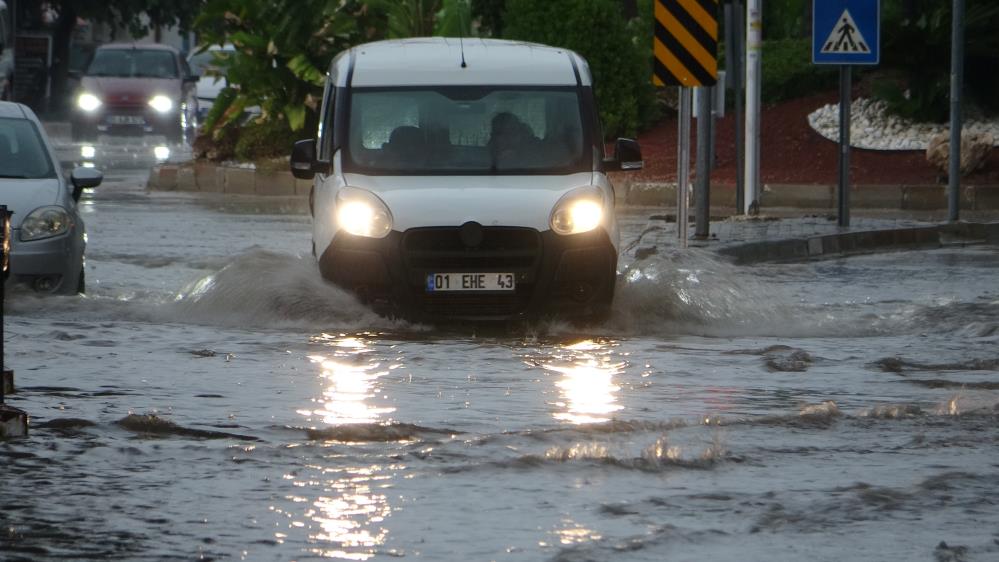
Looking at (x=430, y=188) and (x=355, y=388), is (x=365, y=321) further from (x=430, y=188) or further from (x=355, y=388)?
(x=355, y=388)

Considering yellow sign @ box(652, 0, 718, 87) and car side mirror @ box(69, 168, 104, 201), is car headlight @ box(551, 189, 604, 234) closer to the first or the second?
car side mirror @ box(69, 168, 104, 201)

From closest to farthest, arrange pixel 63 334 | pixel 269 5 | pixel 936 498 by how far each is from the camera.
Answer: pixel 936 498 → pixel 63 334 → pixel 269 5

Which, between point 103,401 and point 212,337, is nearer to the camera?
point 103,401

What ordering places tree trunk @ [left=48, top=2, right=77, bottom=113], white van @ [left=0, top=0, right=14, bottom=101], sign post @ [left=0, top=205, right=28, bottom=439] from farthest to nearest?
tree trunk @ [left=48, top=2, right=77, bottom=113]
white van @ [left=0, top=0, right=14, bottom=101]
sign post @ [left=0, top=205, right=28, bottom=439]

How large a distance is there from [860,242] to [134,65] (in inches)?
1037

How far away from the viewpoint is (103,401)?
9.34 metres

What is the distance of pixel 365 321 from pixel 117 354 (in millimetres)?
1717

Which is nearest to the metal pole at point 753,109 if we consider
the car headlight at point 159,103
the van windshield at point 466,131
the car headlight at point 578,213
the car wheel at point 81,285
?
the van windshield at point 466,131

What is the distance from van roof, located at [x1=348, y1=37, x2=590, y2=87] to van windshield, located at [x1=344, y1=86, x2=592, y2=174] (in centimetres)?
6

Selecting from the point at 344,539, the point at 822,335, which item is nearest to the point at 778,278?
the point at 822,335

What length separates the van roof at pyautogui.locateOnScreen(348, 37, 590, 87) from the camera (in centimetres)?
1334

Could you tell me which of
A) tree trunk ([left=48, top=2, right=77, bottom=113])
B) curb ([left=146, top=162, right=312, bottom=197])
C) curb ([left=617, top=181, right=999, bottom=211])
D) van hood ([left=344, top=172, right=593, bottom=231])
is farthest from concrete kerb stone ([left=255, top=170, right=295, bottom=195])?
tree trunk ([left=48, top=2, right=77, bottom=113])

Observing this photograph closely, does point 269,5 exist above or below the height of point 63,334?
above

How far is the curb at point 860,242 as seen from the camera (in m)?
18.6
